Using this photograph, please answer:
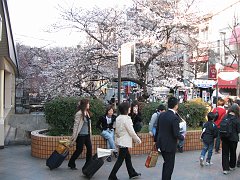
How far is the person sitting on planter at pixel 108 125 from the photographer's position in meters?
8.85

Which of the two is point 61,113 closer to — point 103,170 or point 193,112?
point 103,170

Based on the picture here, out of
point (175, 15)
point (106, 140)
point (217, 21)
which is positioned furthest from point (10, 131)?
point (217, 21)

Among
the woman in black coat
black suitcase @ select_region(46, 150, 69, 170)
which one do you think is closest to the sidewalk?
black suitcase @ select_region(46, 150, 69, 170)

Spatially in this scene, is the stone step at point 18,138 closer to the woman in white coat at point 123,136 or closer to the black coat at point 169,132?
the woman in white coat at point 123,136

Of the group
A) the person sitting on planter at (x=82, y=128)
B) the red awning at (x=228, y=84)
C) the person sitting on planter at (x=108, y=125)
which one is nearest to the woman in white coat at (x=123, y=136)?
the person sitting on planter at (x=82, y=128)

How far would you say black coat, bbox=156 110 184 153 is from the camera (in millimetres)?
6016

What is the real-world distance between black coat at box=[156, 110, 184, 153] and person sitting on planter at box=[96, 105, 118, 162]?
9.23ft

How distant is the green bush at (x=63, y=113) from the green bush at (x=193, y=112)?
2.84 metres

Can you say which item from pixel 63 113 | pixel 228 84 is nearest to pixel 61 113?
pixel 63 113

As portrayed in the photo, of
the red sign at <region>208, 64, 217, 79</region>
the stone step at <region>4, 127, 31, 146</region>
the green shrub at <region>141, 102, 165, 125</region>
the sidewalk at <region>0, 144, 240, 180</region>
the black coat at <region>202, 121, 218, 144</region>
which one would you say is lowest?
the sidewalk at <region>0, 144, 240, 180</region>

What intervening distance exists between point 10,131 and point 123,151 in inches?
287

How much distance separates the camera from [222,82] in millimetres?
33375

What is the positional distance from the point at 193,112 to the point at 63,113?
425cm

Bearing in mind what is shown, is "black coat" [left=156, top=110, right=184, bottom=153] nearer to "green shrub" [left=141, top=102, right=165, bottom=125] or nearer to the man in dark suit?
the man in dark suit
